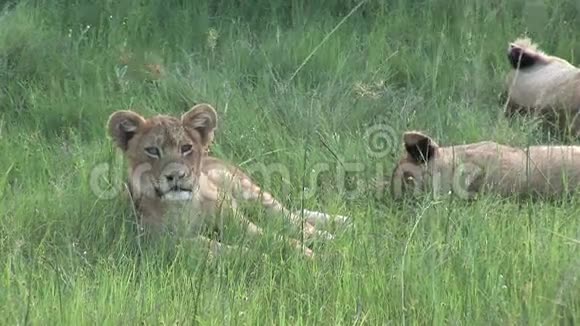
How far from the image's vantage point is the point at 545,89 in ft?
20.2

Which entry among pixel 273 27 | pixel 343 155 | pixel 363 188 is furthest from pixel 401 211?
pixel 273 27

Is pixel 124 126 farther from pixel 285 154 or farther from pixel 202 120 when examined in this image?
pixel 285 154

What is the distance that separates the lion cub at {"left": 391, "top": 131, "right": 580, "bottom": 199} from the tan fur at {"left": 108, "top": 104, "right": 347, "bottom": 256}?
1.79ft

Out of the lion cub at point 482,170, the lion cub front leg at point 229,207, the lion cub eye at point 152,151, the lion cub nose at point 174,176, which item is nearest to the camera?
the lion cub front leg at point 229,207

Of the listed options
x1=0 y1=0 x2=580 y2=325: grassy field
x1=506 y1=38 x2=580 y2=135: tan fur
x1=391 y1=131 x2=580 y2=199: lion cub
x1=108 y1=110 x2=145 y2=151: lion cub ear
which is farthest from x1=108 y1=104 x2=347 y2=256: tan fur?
x1=506 y1=38 x2=580 y2=135: tan fur

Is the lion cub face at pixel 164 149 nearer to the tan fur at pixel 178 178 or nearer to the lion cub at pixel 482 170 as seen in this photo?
the tan fur at pixel 178 178

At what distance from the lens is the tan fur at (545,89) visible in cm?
586

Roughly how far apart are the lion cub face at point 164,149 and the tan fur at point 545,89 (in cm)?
194

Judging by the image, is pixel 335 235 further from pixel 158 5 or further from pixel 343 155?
pixel 158 5

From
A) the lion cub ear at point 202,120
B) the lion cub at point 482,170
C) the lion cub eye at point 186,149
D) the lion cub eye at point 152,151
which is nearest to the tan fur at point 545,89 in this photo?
the lion cub at point 482,170

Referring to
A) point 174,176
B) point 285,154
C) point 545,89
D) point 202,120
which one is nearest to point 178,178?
point 174,176

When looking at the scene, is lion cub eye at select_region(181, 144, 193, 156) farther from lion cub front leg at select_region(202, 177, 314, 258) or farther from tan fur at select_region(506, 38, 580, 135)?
tan fur at select_region(506, 38, 580, 135)

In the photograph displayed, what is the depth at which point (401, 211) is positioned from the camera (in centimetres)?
455

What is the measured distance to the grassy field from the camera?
3357 millimetres
